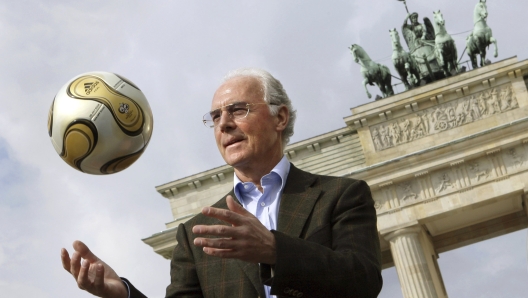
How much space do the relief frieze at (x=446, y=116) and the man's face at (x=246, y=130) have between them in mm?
27684

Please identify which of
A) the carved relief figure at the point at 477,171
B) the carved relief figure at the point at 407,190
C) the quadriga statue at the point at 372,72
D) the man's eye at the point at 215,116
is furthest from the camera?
the quadriga statue at the point at 372,72

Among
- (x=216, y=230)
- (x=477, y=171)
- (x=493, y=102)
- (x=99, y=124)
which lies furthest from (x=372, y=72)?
(x=216, y=230)

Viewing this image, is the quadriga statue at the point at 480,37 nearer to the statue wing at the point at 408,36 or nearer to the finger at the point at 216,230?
the statue wing at the point at 408,36

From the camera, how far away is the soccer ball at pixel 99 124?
494cm

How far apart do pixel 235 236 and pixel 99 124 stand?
2.10 m

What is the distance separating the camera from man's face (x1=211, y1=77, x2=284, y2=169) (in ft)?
13.1

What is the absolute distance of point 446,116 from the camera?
3117 centimetres

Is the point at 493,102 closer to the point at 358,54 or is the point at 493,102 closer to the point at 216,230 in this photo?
the point at 358,54

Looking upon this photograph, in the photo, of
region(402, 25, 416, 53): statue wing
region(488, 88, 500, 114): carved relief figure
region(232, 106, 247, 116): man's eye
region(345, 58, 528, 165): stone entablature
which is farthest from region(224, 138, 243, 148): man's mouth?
region(402, 25, 416, 53): statue wing

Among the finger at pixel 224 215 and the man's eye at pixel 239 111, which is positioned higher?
the man's eye at pixel 239 111

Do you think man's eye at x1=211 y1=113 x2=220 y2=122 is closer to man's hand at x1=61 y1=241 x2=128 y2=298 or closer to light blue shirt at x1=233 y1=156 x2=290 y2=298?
light blue shirt at x1=233 y1=156 x2=290 y2=298

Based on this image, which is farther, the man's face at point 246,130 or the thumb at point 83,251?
the man's face at point 246,130

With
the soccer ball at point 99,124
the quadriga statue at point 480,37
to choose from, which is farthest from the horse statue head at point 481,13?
the soccer ball at point 99,124

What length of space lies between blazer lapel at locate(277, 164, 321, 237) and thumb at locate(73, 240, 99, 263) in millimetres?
812
